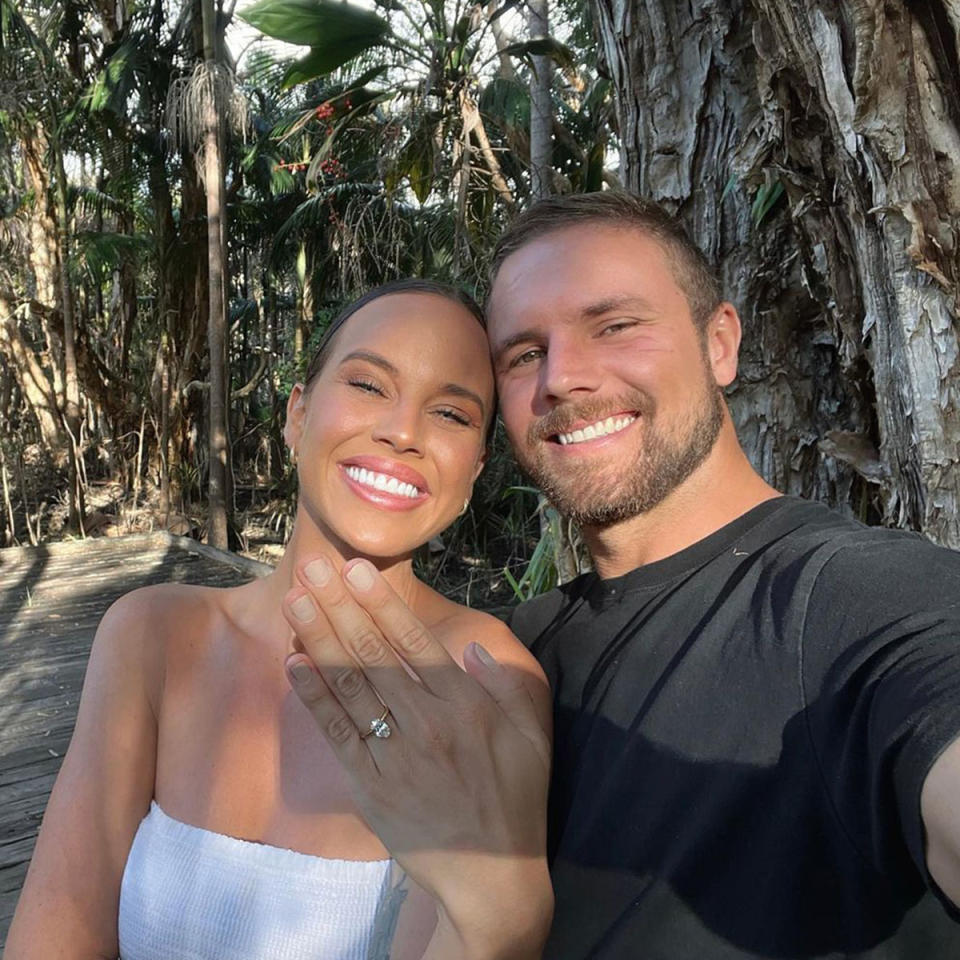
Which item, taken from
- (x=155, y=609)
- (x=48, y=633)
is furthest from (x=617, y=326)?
(x=48, y=633)

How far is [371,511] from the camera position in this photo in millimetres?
1478

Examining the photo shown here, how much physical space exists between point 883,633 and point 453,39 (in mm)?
5299

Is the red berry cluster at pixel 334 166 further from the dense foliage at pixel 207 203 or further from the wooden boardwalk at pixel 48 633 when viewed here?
the wooden boardwalk at pixel 48 633

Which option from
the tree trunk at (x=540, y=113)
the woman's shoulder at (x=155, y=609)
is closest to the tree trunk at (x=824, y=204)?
the woman's shoulder at (x=155, y=609)

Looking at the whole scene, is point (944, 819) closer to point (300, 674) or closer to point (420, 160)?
point (300, 674)

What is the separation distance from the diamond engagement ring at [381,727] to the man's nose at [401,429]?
511 mm

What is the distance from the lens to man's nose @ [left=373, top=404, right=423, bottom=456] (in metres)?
1.46

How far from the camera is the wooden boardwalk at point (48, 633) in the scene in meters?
3.13

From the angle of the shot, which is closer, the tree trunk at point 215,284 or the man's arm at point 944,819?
the man's arm at point 944,819

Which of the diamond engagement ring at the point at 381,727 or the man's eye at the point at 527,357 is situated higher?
the man's eye at the point at 527,357

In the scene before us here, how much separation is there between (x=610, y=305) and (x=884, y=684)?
84 centimetres

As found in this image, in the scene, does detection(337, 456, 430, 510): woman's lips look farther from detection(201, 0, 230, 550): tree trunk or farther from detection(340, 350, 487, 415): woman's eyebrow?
detection(201, 0, 230, 550): tree trunk

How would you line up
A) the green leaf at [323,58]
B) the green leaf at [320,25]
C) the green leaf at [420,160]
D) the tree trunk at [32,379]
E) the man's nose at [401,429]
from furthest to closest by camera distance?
the tree trunk at [32,379] → the green leaf at [420,160] → the green leaf at [323,58] → the green leaf at [320,25] → the man's nose at [401,429]

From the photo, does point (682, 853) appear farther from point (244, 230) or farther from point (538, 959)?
point (244, 230)
